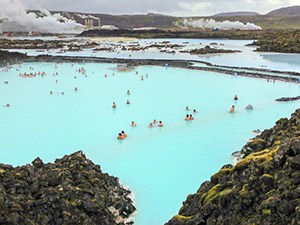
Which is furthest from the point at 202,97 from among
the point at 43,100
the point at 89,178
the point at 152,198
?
the point at 89,178

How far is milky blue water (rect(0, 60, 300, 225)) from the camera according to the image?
38.9ft

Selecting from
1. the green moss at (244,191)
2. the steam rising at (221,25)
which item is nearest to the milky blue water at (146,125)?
the green moss at (244,191)

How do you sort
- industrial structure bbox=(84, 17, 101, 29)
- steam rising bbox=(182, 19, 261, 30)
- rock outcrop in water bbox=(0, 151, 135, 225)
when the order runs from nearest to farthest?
rock outcrop in water bbox=(0, 151, 135, 225) → steam rising bbox=(182, 19, 261, 30) → industrial structure bbox=(84, 17, 101, 29)

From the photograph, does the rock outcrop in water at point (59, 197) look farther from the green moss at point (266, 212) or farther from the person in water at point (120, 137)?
the person in water at point (120, 137)

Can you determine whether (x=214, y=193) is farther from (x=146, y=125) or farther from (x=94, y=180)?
(x=146, y=125)

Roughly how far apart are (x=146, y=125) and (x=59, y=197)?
10.5 m

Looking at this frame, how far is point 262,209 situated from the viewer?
20.0ft

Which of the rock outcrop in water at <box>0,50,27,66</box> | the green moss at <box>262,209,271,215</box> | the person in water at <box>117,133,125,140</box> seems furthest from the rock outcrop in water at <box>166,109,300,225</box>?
the rock outcrop in water at <box>0,50,27,66</box>

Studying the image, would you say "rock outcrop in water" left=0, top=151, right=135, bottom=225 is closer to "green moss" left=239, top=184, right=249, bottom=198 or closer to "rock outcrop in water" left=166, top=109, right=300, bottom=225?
"rock outcrop in water" left=166, top=109, right=300, bottom=225

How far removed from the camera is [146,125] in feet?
57.7

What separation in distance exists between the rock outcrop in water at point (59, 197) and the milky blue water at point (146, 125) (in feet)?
3.63

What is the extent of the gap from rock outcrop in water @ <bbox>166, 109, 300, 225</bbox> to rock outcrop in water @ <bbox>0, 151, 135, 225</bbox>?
1.65 metres

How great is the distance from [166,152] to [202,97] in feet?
32.7

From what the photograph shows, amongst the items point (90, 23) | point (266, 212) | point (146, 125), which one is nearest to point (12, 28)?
point (90, 23)
